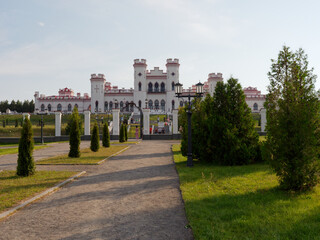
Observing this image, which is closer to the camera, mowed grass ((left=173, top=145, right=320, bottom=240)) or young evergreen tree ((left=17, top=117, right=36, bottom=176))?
mowed grass ((left=173, top=145, right=320, bottom=240))

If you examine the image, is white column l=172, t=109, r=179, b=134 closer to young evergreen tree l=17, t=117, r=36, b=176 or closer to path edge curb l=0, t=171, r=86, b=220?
young evergreen tree l=17, t=117, r=36, b=176

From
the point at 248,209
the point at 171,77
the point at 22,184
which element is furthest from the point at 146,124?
the point at 171,77

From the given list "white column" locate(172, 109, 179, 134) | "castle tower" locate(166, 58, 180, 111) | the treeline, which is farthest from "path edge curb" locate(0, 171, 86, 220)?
the treeline

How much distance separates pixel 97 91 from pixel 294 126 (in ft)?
218

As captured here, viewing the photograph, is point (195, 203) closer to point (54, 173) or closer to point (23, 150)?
point (54, 173)

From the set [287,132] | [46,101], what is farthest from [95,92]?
[287,132]

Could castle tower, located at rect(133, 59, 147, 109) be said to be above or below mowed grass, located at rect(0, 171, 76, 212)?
above

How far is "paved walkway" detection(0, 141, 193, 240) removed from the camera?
3.94 meters

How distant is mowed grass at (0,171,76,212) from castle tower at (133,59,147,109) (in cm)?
5882

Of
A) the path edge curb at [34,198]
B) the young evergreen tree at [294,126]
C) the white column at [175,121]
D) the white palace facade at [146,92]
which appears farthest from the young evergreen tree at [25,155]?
the white palace facade at [146,92]

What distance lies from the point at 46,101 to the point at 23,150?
71123mm

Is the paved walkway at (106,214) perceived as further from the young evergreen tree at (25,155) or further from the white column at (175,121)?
A: the white column at (175,121)

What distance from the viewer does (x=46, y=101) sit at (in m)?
73.7

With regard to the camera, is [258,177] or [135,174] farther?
[135,174]
